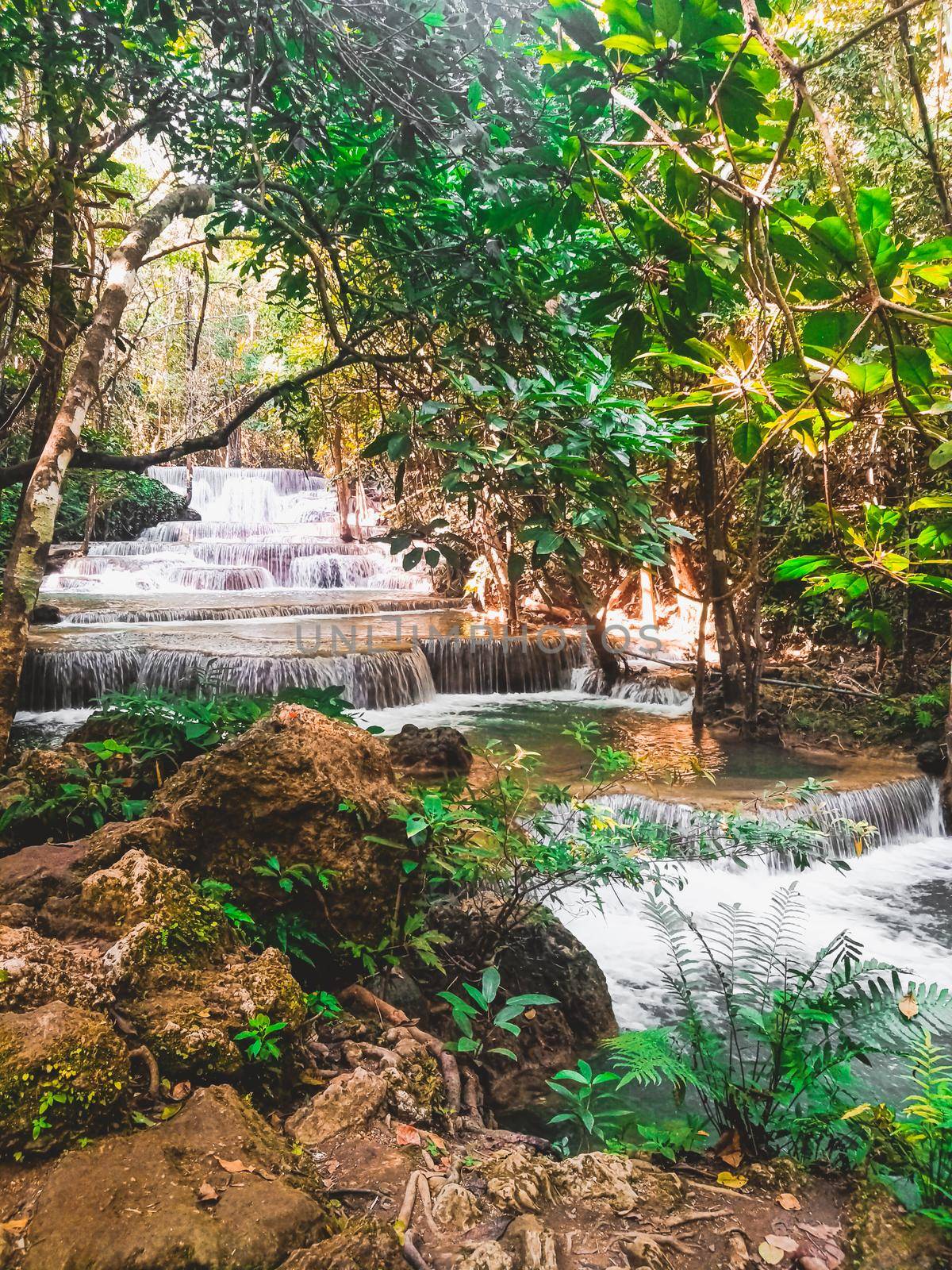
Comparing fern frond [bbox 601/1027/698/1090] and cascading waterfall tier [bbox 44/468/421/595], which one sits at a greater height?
cascading waterfall tier [bbox 44/468/421/595]

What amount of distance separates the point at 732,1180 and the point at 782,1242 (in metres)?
0.30

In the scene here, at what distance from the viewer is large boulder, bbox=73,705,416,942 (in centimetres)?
255

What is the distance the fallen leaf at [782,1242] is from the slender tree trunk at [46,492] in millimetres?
3433

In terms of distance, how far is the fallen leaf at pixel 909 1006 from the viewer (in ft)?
6.63

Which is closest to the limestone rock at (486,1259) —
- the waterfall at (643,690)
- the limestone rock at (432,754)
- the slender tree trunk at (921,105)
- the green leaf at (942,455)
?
the green leaf at (942,455)

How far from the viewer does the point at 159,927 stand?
2.01 meters

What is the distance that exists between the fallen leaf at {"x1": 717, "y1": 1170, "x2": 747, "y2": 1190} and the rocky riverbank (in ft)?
0.08

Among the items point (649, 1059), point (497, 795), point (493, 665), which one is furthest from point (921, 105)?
point (493, 665)

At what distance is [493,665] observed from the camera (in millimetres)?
10328

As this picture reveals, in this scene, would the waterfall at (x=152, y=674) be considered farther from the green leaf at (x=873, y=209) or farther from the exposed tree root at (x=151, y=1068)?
the green leaf at (x=873, y=209)

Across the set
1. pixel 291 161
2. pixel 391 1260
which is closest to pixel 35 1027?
pixel 391 1260

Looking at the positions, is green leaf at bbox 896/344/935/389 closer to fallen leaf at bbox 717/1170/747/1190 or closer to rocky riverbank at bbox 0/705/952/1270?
rocky riverbank at bbox 0/705/952/1270

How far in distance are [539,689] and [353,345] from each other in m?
7.16

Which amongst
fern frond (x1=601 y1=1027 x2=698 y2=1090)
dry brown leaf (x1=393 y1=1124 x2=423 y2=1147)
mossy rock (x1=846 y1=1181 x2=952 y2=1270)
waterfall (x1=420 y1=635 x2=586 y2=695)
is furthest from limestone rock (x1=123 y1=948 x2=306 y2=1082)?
waterfall (x1=420 y1=635 x2=586 y2=695)
